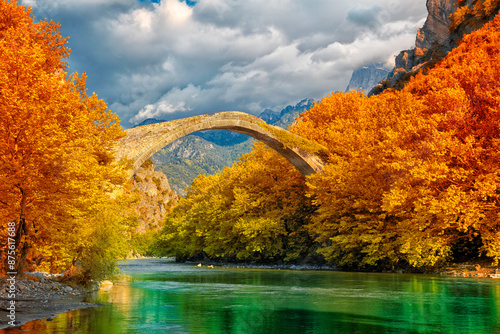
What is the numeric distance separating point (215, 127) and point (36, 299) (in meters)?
20.0

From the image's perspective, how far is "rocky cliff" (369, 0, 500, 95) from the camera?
47656 mm

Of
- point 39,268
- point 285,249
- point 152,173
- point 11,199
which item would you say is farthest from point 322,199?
point 152,173

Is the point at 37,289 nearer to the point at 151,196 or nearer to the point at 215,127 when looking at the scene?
the point at 215,127

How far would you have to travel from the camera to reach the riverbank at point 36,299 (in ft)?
31.8

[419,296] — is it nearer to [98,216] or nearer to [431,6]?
[98,216]

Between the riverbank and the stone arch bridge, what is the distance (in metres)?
9.53

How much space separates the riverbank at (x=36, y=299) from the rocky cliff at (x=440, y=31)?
44651mm

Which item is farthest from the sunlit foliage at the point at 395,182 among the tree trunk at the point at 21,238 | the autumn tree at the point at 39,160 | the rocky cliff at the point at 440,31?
the tree trunk at the point at 21,238

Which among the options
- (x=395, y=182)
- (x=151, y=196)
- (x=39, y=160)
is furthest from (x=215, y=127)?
(x=151, y=196)

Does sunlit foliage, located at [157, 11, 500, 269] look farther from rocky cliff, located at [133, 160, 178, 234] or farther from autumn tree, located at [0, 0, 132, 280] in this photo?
rocky cliff, located at [133, 160, 178, 234]

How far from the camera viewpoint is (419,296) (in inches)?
570

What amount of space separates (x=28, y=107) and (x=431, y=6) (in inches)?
3625

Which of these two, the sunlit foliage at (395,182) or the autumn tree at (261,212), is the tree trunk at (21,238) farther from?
the autumn tree at (261,212)

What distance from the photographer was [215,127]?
101 feet
